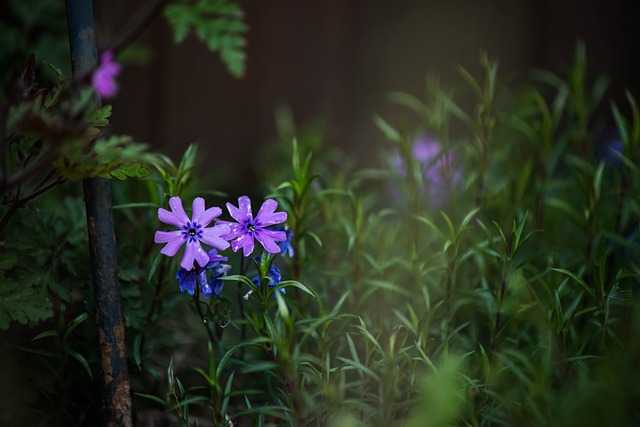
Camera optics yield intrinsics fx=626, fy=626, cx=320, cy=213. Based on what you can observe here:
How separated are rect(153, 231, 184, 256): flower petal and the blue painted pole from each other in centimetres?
14

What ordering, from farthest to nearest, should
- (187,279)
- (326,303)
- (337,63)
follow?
(337,63), (326,303), (187,279)

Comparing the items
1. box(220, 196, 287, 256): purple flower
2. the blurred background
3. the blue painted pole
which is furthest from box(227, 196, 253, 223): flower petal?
the blurred background

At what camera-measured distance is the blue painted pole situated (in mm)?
1270

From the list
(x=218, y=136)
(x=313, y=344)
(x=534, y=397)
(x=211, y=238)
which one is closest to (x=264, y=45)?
(x=218, y=136)

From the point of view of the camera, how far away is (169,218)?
1258 mm

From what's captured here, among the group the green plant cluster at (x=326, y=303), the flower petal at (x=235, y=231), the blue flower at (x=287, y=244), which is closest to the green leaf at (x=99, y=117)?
the green plant cluster at (x=326, y=303)

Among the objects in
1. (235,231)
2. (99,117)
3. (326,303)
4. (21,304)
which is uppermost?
(99,117)

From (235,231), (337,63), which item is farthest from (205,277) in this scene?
(337,63)

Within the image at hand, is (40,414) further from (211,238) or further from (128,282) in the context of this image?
(211,238)

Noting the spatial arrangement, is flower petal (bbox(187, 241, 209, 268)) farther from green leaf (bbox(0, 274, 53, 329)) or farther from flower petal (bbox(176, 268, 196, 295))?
green leaf (bbox(0, 274, 53, 329))

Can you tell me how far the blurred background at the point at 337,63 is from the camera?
109 inches

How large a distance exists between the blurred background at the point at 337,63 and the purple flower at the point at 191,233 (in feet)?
4.94

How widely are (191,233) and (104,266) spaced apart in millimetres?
198

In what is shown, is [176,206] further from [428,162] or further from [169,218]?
[428,162]
